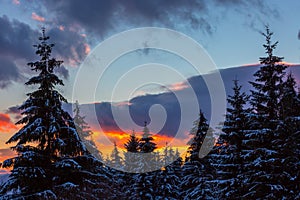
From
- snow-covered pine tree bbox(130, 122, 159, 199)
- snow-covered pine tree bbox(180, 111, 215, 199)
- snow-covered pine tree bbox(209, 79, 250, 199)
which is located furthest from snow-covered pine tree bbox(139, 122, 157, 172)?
snow-covered pine tree bbox(209, 79, 250, 199)

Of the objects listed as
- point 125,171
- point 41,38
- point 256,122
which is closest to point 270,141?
point 256,122

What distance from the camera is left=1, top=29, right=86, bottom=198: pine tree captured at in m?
15.9

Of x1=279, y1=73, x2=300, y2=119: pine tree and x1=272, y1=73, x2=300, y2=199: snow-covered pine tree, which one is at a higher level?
x1=279, y1=73, x2=300, y2=119: pine tree

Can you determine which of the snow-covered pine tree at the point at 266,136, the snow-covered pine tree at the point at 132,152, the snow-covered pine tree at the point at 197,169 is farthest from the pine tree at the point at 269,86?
the snow-covered pine tree at the point at 132,152

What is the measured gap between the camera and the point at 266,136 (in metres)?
22.0

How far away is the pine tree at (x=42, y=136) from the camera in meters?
15.9

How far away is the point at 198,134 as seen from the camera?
3328cm

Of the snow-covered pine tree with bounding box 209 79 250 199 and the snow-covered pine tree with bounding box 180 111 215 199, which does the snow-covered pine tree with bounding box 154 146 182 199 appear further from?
the snow-covered pine tree with bounding box 209 79 250 199

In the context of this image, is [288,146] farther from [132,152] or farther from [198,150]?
[132,152]

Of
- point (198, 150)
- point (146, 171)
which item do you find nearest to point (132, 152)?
point (146, 171)

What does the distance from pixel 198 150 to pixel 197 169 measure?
1800 mm

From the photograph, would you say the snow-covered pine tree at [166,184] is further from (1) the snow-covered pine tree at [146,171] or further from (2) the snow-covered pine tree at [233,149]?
(2) the snow-covered pine tree at [233,149]

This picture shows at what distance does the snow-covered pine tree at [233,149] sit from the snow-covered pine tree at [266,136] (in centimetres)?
157

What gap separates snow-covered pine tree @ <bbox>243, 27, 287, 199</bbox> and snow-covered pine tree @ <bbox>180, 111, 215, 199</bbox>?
794 cm
